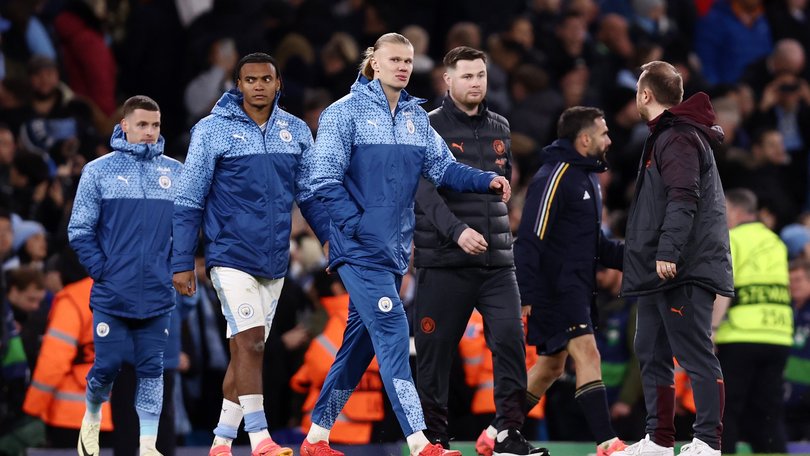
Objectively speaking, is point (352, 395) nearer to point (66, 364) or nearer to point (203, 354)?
point (203, 354)

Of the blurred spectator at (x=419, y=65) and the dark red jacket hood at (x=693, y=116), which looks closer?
the dark red jacket hood at (x=693, y=116)

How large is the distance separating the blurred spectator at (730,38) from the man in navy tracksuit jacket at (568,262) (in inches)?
369

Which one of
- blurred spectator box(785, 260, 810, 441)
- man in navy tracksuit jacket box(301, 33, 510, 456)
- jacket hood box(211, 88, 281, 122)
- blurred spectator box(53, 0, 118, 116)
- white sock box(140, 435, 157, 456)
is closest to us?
man in navy tracksuit jacket box(301, 33, 510, 456)

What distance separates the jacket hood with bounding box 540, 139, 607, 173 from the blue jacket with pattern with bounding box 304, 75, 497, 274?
4.12 feet

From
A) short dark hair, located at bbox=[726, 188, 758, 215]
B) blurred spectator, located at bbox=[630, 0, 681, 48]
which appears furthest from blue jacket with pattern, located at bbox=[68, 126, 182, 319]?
blurred spectator, located at bbox=[630, 0, 681, 48]

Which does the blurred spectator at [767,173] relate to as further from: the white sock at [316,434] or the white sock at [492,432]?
the white sock at [316,434]

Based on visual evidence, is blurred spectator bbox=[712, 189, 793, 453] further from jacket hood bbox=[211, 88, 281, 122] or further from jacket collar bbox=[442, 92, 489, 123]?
jacket hood bbox=[211, 88, 281, 122]

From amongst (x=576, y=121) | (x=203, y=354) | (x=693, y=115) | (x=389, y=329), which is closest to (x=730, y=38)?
(x=203, y=354)

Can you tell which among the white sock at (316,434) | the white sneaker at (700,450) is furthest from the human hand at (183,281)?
the white sneaker at (700,450)

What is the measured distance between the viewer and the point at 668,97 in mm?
9469

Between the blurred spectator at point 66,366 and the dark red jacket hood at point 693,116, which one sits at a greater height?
the dark red jacket hood at point 693,116

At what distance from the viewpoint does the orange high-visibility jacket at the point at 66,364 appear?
11.4 m

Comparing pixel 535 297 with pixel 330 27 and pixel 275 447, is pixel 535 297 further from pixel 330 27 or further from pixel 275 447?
pixel 330 27

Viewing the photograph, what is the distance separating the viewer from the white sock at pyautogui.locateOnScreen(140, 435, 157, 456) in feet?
32.6
